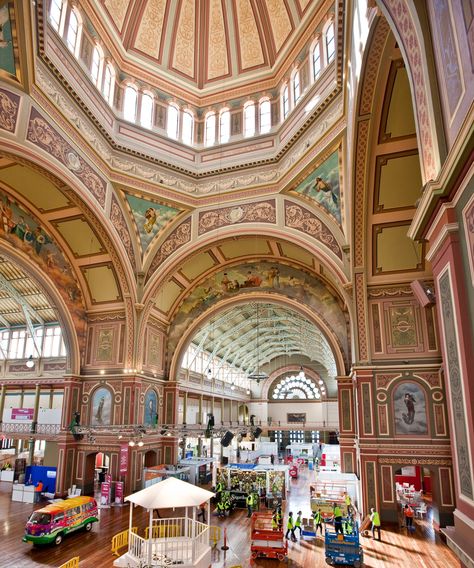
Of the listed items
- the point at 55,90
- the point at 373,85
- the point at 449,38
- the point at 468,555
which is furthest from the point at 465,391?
the point at 55,90

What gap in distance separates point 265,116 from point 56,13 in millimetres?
9883

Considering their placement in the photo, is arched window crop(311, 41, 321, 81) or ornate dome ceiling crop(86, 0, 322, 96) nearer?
arched window crop(311, 41, 321, 81)

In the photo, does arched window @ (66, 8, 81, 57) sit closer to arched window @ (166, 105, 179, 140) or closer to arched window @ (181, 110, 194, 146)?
arched window @ (166, 105, 179, 140)

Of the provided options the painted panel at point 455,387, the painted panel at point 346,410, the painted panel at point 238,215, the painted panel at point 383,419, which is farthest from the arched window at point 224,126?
the painted panel at point 455,387

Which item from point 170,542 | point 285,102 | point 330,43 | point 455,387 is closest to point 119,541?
point 170,542

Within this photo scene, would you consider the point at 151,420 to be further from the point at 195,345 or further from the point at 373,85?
the point at 373,85

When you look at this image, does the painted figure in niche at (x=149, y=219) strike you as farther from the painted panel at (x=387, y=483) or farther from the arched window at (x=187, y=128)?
the painted panel at (x=387, y=483)

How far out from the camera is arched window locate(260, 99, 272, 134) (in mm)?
21188

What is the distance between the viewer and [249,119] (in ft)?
70.9

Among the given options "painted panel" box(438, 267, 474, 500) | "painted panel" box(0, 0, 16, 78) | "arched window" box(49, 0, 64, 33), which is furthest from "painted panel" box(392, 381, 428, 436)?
"arched window" box(49, 0, 64, 33)

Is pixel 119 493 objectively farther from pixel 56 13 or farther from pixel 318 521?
pixel 56 13

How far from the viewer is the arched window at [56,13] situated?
15.2 meters

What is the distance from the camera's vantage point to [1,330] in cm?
2933

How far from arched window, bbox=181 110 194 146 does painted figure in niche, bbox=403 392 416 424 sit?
15438mm
